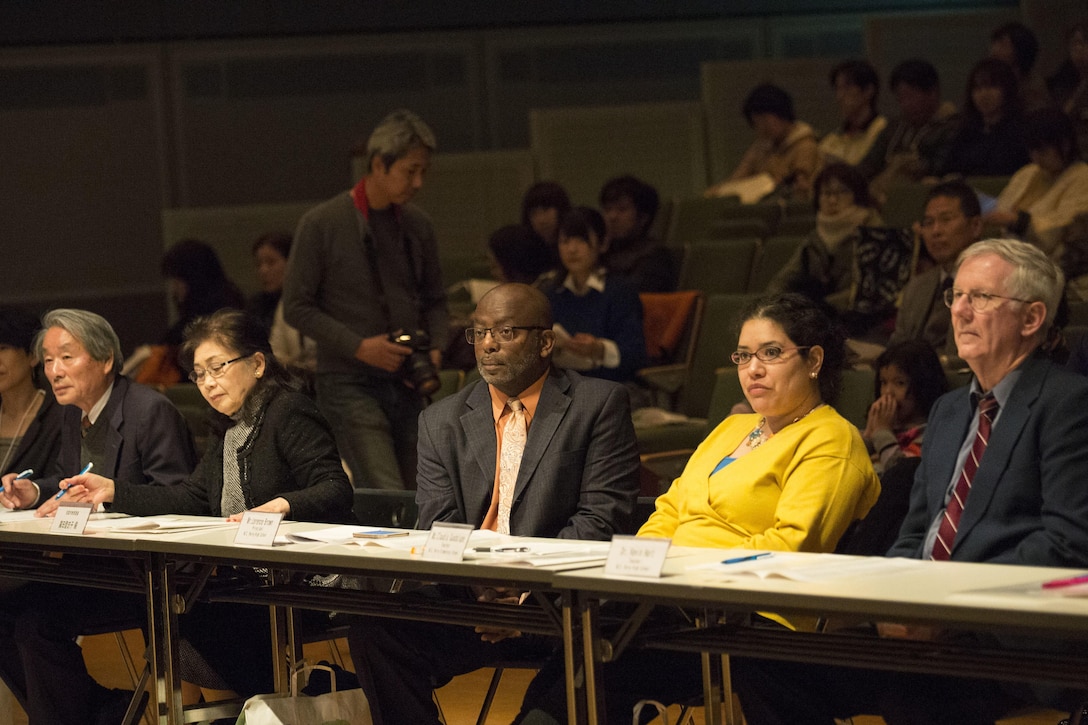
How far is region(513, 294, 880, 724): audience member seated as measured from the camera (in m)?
2.84

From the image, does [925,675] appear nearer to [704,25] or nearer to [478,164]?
[478,164]

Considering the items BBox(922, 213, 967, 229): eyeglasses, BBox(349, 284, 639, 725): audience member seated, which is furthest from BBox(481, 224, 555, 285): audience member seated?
BBox(349, 284, 639, 725): audience member seated

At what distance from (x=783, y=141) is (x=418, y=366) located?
13.2 feet

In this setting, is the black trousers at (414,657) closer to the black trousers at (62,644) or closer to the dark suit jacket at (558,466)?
the dark suit jacket at (558,466)

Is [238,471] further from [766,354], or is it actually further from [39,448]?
[766,354]

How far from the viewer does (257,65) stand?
28.9 ft

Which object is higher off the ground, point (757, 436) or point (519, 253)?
point (519, 253)

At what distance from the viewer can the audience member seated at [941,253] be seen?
15.5ft

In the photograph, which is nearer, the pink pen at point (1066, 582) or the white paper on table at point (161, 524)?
the pink pen at point (1066, 582)

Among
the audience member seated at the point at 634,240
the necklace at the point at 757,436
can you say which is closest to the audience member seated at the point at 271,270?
the audience member seated at the point at 634,240

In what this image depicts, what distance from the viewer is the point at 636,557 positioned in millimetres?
2416

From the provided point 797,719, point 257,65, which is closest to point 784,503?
point 797,719

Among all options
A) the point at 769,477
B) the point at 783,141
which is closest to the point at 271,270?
the point at 783,141

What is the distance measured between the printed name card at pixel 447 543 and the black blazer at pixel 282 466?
0.80 metres
